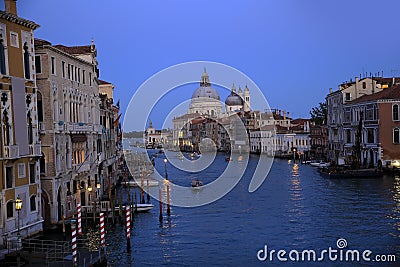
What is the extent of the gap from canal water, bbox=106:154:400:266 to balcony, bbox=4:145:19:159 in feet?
11.0

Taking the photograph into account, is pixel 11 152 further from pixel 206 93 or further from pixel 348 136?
pixel 206 93

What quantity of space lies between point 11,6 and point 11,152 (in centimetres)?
366

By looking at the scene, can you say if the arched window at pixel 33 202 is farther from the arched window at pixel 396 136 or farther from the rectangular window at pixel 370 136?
the rectangular window at pixel 370 136

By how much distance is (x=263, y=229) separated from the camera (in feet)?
57.4

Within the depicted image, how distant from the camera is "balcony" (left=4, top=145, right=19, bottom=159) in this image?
43.0ft

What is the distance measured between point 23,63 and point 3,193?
3341 millimetres

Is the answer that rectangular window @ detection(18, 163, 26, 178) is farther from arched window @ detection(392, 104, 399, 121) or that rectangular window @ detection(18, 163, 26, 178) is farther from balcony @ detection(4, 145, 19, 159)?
arched window @ detection(392, 104, 399, 121)

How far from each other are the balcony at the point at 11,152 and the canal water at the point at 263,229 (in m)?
3.36

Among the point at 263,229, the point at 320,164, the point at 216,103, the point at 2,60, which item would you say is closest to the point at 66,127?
the point at 2,60

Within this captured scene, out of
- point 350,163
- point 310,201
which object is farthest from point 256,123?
point 310,201

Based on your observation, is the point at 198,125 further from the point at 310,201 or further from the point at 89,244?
the point at 89,244

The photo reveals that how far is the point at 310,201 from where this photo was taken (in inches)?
914

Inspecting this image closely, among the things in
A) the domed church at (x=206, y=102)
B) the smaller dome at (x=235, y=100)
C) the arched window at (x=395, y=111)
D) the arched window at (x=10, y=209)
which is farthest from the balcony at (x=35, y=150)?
the smaller dome at (x=235, y=100)

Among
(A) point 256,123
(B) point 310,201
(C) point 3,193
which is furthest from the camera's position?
(A) point 256,123
